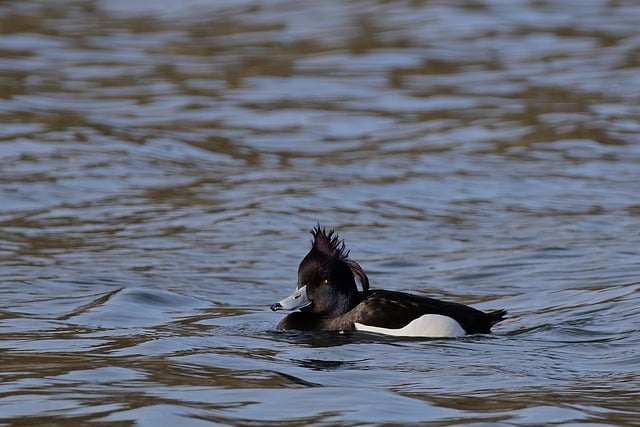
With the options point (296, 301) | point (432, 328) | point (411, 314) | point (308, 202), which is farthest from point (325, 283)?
point (308, 202)

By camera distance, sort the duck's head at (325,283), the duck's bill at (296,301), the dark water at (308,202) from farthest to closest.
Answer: the duck's head at (325,283) < the duck's bill at (296,301) < the dark water at (308,202)

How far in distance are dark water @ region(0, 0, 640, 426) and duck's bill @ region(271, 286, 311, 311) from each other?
0.63 ft

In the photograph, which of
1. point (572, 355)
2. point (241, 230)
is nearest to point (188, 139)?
point (241, 230)

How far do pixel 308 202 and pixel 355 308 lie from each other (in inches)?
220

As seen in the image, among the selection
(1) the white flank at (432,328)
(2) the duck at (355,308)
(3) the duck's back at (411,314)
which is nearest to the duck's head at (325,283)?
(2) the duck at (355,308)

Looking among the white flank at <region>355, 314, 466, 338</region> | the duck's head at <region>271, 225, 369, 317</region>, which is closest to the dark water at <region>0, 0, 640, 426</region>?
the white flank at <region>355, 314, 466, 338</region>

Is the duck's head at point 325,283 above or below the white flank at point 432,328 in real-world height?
above

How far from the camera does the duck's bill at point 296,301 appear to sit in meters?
9.89

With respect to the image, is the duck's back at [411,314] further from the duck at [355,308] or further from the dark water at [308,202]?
the dark water at [308,202]

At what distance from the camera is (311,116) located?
19656 mm

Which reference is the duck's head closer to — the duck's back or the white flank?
the duck's back

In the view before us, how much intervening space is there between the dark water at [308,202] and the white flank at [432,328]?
0.11 metres

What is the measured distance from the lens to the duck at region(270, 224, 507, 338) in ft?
31.4

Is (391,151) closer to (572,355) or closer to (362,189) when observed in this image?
(362,189)
